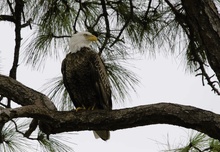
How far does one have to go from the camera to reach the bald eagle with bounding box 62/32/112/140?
7.89 feet

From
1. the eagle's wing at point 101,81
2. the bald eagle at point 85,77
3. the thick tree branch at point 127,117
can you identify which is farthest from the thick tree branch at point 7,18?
the thick tree branch at point 127,117

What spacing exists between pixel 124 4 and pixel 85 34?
10.4 inches

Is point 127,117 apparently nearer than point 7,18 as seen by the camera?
Yes

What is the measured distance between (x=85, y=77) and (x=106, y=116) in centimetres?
63

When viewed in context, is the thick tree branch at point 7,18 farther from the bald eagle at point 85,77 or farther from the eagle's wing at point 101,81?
the eagle's wing at point 101,81

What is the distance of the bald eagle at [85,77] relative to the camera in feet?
7.89

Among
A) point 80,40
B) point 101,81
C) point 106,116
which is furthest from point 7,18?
point 106,116

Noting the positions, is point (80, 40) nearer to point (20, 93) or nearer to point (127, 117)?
point (20, 93)

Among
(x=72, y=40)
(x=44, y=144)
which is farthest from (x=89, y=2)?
(x=44, y=144)

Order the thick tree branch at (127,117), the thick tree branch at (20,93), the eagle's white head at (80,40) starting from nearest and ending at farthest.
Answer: the thick tree branch at (127,117), the thick tree branch at (20,93), the eagle's white head at (80,40)

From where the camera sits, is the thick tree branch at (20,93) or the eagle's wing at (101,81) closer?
the thick tree branch at (20,93)

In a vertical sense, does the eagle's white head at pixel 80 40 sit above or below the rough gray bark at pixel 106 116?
above

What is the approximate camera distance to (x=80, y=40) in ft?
8.25

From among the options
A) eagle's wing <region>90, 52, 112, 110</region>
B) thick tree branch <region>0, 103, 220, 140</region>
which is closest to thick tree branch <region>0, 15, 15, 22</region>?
eagle's wing <region>90, 52, 112, 110</region>
